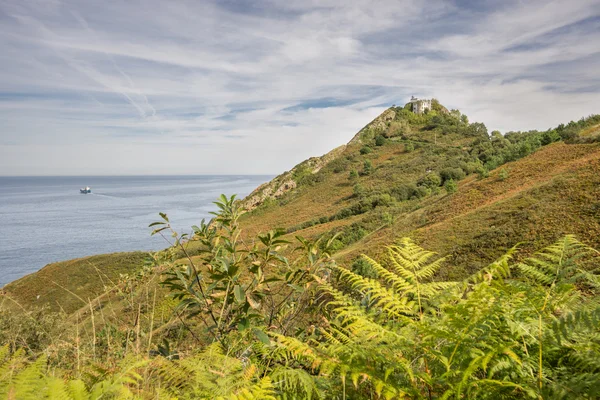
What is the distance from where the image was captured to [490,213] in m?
16.2

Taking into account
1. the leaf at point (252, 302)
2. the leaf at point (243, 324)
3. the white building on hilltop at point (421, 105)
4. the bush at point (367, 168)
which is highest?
the white building on hilltop at point (421, 105)

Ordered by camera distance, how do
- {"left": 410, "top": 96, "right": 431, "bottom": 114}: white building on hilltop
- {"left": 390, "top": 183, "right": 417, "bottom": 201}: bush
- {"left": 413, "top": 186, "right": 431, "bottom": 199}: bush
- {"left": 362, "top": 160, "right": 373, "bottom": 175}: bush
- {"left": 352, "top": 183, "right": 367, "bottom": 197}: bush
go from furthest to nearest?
{"left": 410, "top": 96, "right": 431, "bottom": 114}: white building on hilltop, {"left": 362, "top": 160, "right": 373, "bottom": 175}: bush, {"left": 352, "top": 183, "right": 367, "bottom": 197}: bush, {"left": 390, "top": 183, "right": 417, "bottom": 201}: bush, {"left": 413, "top": 186, "right": 431, "bottom": 199}: bush

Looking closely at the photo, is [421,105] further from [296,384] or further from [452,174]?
[296,384]

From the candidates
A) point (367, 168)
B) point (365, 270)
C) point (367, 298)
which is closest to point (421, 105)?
point (367, 168)

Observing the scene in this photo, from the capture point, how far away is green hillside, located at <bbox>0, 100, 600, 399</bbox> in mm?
1276

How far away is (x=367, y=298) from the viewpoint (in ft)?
8.20

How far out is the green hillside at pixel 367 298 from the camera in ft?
4.19

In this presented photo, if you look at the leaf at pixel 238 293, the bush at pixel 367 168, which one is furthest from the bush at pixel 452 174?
the leaf at pixel 238 293

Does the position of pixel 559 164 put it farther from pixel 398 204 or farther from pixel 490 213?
pixel 398 204

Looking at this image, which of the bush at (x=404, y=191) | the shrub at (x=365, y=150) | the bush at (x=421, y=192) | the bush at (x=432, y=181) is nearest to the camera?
the bush at (x=421, y=192)

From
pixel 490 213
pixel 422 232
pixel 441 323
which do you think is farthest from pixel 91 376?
pixel 490 213

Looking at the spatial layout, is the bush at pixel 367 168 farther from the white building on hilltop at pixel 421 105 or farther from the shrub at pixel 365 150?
the white building on hilltop at pixel 421 105

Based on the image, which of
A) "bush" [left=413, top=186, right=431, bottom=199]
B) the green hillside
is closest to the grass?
the green hillside

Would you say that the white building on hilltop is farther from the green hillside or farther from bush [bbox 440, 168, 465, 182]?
bush [bbox 440, 168, 465, 182]
